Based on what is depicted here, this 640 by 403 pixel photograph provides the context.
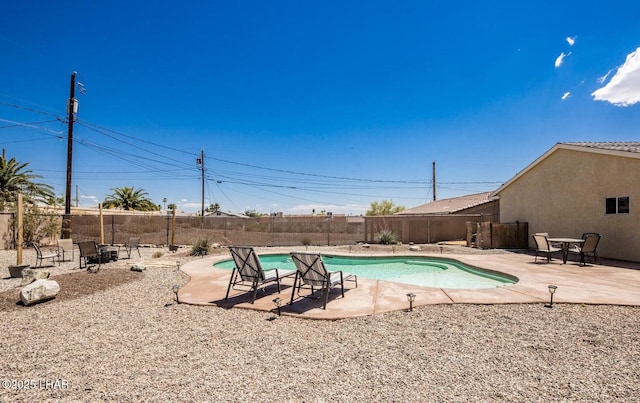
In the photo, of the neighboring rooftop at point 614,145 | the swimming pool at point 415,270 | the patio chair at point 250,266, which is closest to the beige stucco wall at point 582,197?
the neighboring rooftop at point 614,145

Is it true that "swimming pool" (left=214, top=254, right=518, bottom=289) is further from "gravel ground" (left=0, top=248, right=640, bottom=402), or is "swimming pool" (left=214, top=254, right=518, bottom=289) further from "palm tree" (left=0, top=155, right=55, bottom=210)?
"palm tree" (left=0, top=155, right=55, bottom=210)

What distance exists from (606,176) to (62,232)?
79.2 feet

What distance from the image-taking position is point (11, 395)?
105 inches

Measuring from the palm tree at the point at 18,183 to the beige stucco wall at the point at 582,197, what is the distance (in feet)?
100.0

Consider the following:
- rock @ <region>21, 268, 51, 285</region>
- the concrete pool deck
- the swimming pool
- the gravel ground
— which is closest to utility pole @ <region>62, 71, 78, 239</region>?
the swimming pool

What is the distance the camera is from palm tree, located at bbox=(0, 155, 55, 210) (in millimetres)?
21697

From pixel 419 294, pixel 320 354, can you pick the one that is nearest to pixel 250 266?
pixel 320 354

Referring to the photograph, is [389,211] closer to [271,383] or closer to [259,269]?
[259,269]

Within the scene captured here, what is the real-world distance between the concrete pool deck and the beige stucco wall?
2.39 m

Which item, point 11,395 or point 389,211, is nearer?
point 11,395

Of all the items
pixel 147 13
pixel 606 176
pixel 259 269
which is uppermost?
pixel 147 13

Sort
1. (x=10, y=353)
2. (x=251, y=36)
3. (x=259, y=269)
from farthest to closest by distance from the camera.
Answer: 1. (x=251, y=36)
2. (x=259, y=269)
3. (x=10, y=353)

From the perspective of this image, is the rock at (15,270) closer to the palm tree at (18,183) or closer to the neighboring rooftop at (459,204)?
the palm tree at (18,183)

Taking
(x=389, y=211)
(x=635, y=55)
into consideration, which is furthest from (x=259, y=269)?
(x=389, y=211)
